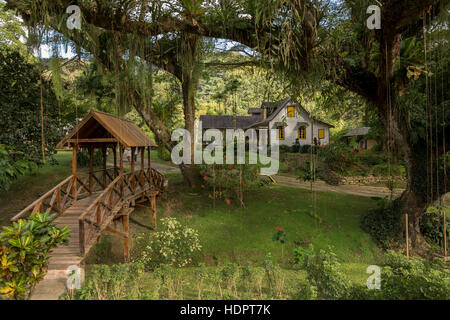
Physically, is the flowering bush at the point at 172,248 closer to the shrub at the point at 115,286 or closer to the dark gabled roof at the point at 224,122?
the shrub at the point at 115,286

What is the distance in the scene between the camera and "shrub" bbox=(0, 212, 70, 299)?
3358 mm

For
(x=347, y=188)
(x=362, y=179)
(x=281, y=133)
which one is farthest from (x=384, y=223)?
(x=281, y=133)

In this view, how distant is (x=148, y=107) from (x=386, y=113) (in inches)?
368

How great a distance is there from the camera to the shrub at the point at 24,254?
11.0 feet

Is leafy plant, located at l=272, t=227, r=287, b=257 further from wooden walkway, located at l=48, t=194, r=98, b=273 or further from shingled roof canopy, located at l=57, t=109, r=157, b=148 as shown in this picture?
wooden walkway, located at l=48, t=194, r=98, b=273

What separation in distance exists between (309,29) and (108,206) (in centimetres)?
657

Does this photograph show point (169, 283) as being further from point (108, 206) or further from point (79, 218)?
point (108, 206)

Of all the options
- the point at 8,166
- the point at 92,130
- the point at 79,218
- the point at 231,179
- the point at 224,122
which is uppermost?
the point at 224,122

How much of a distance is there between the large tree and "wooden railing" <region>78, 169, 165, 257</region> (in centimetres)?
410

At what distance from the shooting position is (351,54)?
720cm

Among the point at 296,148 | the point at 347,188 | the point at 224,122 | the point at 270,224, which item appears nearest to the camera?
the point at 270,224

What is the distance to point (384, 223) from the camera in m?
8.52
